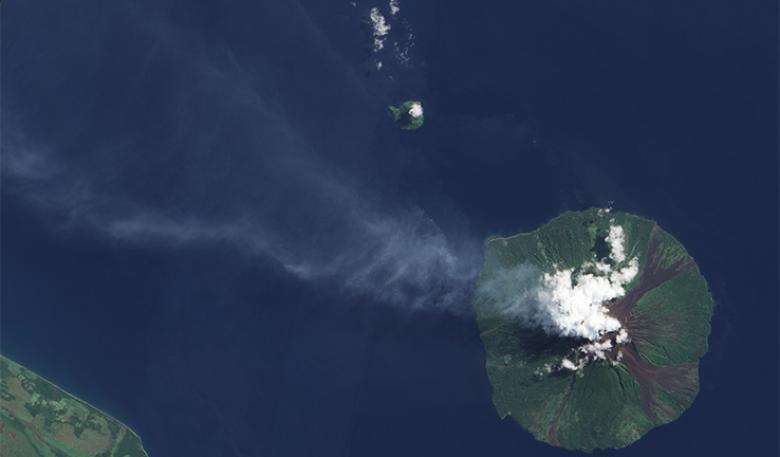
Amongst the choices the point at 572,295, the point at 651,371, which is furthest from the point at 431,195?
the point at 651,371

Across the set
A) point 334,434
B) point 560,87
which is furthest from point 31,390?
point 560,87

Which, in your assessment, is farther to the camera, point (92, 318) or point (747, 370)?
point (92, 318)

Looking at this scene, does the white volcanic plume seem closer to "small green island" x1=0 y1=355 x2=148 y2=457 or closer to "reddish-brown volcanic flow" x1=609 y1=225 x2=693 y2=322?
"reddish-brown volcanic flow" x1=609 y1=225 x2=693 y2=322

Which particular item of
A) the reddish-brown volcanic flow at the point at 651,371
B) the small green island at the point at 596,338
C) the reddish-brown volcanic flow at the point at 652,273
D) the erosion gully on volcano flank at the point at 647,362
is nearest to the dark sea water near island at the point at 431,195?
the small green island at the point at 596,338

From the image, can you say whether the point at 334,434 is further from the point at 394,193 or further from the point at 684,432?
the point at 684,432

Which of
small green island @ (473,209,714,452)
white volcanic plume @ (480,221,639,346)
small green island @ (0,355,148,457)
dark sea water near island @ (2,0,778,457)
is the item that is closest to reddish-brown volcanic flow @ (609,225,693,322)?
small green island @ (473,209,714,452)

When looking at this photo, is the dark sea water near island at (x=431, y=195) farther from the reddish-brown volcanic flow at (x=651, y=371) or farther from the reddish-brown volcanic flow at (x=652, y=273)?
the reddish-brown volcanic flow at (x=652, y=273)
